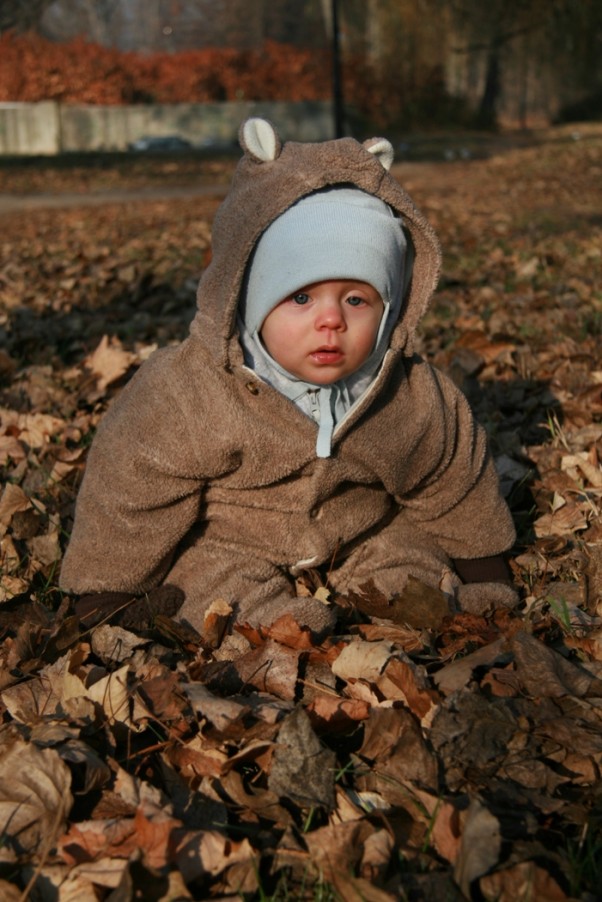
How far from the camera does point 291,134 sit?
31.7 m

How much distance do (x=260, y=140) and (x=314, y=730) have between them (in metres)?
1.41

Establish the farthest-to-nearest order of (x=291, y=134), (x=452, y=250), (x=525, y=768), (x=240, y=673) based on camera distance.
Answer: (x=291, y=134), (x=452, y=250), (x=240, y=673), (x=525, y=768)

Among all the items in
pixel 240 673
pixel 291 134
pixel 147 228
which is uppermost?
pixel 240 673

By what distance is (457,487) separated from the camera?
3.04 m

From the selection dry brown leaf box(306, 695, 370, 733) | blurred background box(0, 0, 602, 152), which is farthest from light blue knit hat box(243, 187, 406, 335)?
blurred background box(0, 0, 602, 152)

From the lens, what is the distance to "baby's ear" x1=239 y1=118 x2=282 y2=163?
A: 2.56 meters

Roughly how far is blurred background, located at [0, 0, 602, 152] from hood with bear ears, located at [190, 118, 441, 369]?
1143 inches

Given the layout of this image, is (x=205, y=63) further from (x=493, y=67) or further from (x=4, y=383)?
(x=4, y=383)

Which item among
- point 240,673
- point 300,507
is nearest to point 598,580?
point 300,507

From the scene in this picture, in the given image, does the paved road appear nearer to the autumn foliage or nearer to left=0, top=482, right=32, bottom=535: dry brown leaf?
left=0, top=482, right=32, bottom=535: dry brown leaf

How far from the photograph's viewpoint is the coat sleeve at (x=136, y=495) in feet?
8.87

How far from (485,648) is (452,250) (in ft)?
21.8

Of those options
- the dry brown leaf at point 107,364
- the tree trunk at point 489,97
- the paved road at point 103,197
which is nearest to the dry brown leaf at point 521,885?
the dry brown leaf at point 107,364

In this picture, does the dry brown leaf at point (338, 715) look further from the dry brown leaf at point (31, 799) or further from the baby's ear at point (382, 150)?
the baby's ear at point (382, 150)
